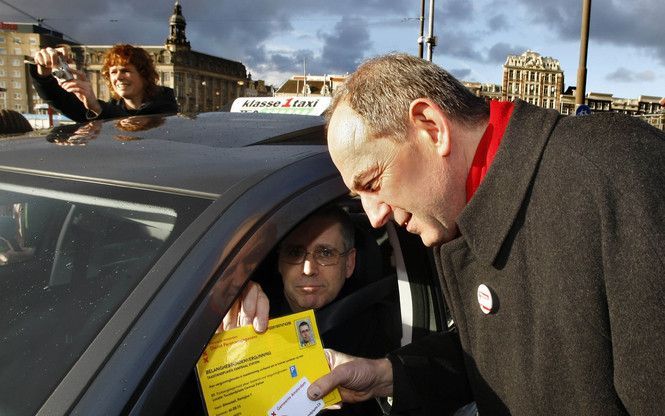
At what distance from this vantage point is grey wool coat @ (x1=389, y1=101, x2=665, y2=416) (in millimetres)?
1050

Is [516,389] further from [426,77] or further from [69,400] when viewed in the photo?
[69,400]

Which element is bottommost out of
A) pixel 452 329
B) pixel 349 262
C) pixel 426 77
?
pixel 452 329

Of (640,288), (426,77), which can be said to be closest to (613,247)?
(640,288)

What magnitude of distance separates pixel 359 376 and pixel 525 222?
749 mm

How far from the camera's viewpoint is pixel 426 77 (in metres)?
1.37

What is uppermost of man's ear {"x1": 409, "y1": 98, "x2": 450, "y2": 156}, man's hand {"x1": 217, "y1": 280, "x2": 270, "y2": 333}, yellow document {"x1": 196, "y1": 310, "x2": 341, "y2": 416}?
man's ear {"x1": 409, "y1": 98, "x2": 450, "y2": 156}

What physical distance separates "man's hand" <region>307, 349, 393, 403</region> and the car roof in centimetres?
61

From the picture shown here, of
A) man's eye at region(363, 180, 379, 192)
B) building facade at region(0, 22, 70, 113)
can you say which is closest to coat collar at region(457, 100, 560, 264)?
man's eye at region(363, 180, 379, 192)

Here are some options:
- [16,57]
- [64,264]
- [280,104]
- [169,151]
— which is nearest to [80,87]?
[280,104]

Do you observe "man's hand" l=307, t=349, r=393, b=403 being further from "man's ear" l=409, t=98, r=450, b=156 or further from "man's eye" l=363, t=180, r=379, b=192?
"man's ear" l=409, t=98, r=450, b=156

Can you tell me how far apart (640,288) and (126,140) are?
1362mm

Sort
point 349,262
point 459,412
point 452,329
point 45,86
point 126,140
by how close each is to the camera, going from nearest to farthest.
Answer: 1. point 126,140
2. point 459,412
3. point 452,329
4. point 349,262
5. point 45,86

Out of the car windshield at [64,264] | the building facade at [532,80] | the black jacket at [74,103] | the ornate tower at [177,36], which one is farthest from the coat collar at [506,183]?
the building facade at [532,80]

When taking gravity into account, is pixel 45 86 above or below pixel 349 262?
above
